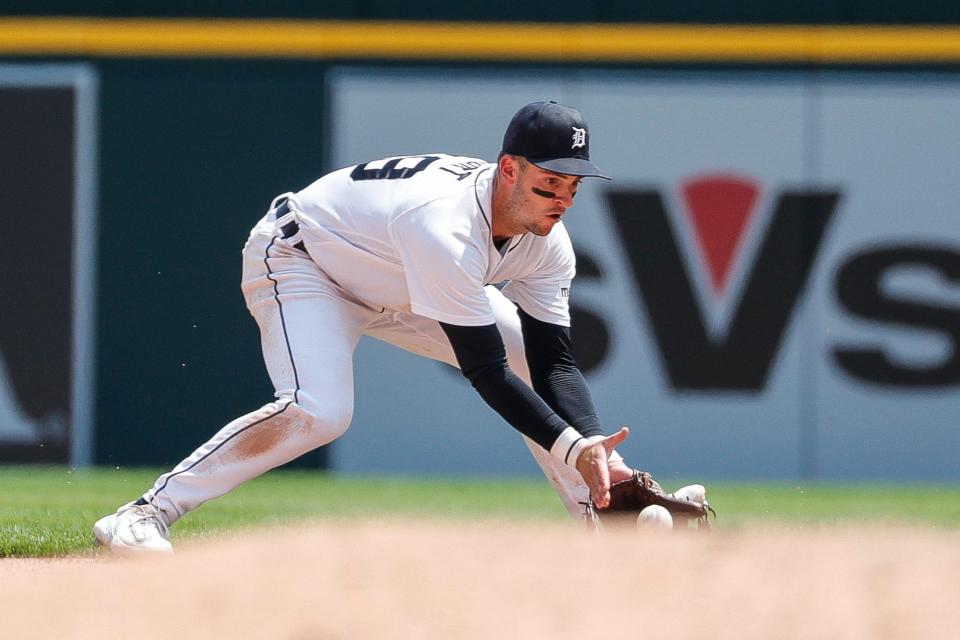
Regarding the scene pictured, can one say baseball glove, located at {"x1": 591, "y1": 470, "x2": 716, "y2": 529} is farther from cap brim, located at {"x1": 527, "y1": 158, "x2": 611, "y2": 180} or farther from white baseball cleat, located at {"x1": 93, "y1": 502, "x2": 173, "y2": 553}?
white baseball cleat, located at {"x1": 93, "y1": 502, "x2": 173, "y2": 553}

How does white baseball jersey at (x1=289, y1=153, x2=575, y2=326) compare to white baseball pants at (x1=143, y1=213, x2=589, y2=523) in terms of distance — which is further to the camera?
white baseball pants at (x1=143, y1=213, x2=589, y2=523)

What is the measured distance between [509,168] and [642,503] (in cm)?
105

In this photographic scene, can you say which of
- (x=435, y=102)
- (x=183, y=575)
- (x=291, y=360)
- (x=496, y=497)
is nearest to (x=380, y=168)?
(x=291, y=360)

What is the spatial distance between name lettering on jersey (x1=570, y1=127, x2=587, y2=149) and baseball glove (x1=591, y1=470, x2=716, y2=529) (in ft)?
3.21

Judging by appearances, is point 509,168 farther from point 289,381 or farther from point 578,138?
point 289,381

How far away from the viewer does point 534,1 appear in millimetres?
8109

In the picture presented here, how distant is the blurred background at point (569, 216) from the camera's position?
7.91 metres

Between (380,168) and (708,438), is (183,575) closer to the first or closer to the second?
(380,168)

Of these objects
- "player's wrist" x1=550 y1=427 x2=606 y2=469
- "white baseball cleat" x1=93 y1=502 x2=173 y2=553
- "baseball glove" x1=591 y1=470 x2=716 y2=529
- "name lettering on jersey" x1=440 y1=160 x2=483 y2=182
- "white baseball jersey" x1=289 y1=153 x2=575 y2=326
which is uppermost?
"name lettering on jersey" x1=440 y1=160 x2=483 y2=182

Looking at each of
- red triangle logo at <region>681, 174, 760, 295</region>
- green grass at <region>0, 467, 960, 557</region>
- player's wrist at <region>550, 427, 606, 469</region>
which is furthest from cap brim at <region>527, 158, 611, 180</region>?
red triangle logo at <region>681, 174, 760, 295</region>

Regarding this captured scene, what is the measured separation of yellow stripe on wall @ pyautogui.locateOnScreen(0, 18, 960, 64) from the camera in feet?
26.4

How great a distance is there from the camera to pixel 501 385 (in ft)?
12.6

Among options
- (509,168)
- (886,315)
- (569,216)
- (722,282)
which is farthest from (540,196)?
(886,315)

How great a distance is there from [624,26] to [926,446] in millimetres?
2776
